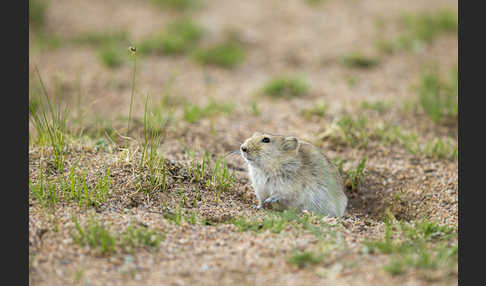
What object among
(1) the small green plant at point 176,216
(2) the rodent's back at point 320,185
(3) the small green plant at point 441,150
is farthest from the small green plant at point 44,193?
(3) the small green plant at point 441,150

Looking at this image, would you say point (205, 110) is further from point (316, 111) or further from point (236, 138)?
point (316, 111)

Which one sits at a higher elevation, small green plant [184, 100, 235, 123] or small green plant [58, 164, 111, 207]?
small green plant [184, 100, 235, 123]

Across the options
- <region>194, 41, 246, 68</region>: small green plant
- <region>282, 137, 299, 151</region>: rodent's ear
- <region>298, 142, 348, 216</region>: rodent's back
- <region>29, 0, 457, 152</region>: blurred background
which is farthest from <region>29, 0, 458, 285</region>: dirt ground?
<region>282, 137, 299, 151</region>: rodent's ear

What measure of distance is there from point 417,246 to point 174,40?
6.36m

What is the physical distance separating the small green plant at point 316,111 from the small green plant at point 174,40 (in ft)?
10.1

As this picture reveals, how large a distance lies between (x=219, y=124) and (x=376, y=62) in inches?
140

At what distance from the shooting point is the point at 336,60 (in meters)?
8.99

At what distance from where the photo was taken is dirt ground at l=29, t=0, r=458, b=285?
345 cm

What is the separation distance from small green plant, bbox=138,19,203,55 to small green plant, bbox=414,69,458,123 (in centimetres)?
376

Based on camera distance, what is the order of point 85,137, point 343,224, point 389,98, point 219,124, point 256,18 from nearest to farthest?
point 343,224 → point 85,137 → point 219,124 → point 389,98 → point 256,18

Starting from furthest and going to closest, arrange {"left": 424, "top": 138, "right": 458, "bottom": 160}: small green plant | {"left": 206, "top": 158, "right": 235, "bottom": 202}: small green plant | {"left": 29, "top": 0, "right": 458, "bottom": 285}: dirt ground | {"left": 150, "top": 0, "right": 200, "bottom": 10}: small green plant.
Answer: {"left": 150, "top": 0, "right": 200, "bottom": 10}: small green plant
{"left": 424, "top": 138, "right": 458, "bottom": 160}: small green plant
{"left": 206, "top": 158, "right": 235, "bottom": 202}: small green plant
{"left": 29, "top": 0, "right": 458, "bottom": 285}: dirt ground

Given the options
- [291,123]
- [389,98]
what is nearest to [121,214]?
[291,123]

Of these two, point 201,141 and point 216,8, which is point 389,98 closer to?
point 201,141

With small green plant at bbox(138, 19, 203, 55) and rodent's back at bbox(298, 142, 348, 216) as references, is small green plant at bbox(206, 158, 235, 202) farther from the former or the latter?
small green plant at bbox(138, 19, 203, 55)
